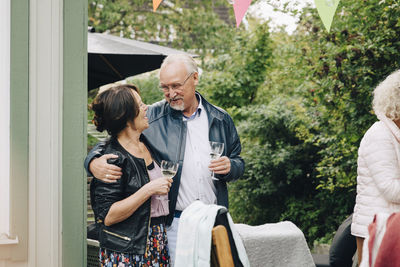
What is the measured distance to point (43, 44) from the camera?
3.00 m

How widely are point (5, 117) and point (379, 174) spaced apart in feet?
6.46

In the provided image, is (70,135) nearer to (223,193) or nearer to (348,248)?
(223,193)

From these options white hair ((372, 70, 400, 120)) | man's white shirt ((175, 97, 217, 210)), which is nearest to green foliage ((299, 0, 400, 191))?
white hair ((372, 70, 400, 120))

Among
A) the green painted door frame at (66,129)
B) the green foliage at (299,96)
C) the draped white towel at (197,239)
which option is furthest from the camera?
the green foliage at (299,96)

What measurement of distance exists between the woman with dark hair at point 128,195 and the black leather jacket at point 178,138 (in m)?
0.19

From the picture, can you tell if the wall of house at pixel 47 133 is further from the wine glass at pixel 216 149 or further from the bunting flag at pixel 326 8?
the bunting flag at pixel 326 8

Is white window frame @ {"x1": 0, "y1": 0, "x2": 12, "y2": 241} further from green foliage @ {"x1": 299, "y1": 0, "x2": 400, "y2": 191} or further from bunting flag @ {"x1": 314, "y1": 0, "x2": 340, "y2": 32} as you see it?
green foliage @ {"x1": 299, "y1": 0, "x2": 400, "y2": 191}

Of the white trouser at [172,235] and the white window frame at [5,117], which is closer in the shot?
the white trouser at [172,235]

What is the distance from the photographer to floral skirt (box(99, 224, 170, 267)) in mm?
2432

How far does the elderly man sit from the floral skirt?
9cm

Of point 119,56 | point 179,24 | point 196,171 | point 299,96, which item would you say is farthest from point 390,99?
point 179,24

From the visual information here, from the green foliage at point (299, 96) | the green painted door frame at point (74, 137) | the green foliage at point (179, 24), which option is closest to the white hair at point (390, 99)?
the green foliage at point (299, 96)

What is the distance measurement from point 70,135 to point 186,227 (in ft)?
4.28

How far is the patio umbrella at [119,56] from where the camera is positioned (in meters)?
5.61
